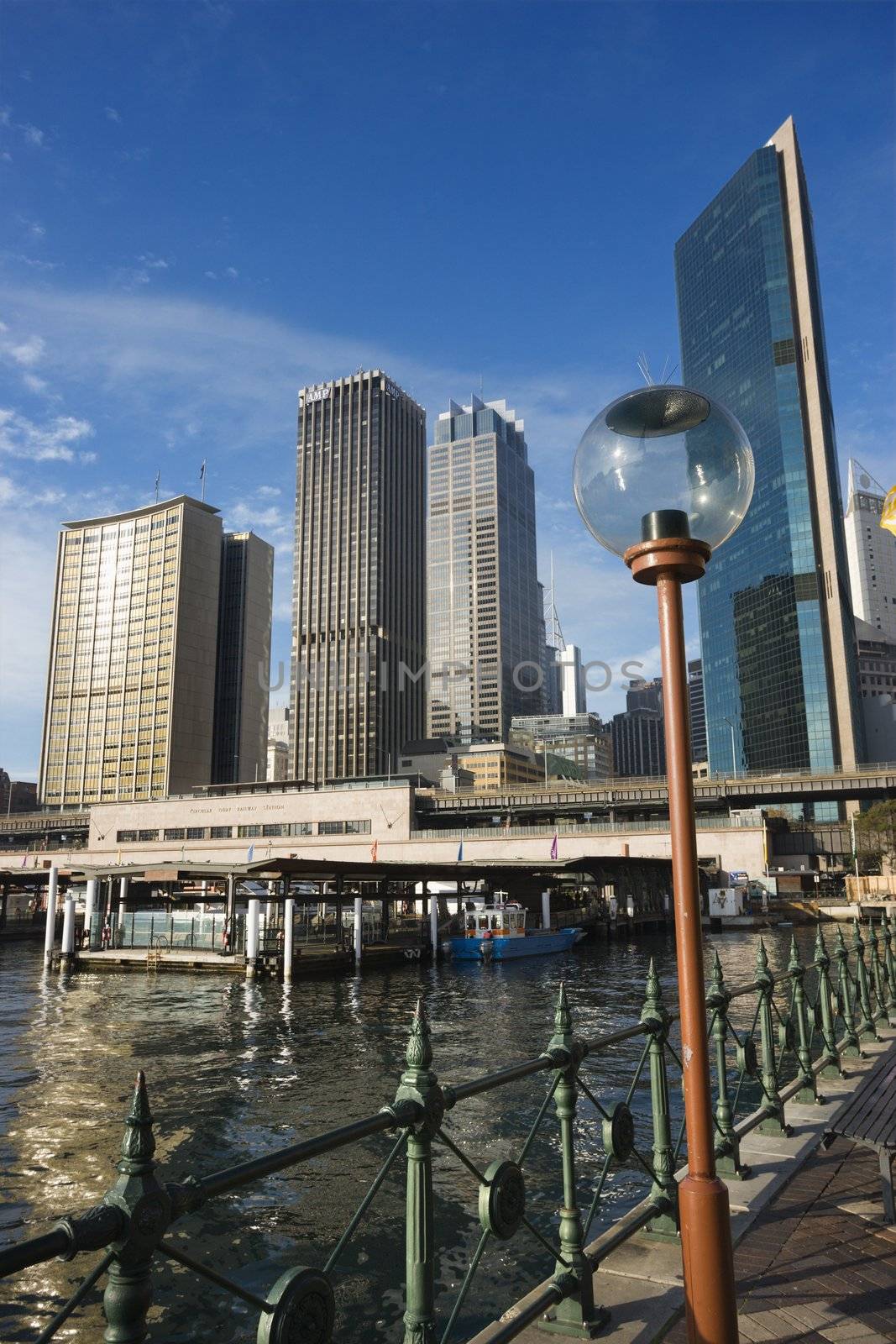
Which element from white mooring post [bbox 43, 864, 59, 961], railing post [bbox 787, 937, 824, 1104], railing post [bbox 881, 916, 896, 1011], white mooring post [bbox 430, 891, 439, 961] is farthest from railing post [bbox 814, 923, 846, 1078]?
white mooring post [bbox 43, 864, 59, 961]

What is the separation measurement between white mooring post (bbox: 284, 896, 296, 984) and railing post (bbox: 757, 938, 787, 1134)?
34274 mm

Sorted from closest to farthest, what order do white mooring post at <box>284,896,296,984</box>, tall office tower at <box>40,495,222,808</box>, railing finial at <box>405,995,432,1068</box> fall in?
railing finial at <box>405,995,432,1068</box> → white mooring post at <box>284,896,296,984</box> → tall office tower at <box>40,495,222,808</box>

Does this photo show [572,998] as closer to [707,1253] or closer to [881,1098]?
[881,1098]

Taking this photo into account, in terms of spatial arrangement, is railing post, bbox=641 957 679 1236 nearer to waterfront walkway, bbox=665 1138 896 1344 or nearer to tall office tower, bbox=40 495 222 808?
waterfront walkway, bbox=665 1138 896 1344

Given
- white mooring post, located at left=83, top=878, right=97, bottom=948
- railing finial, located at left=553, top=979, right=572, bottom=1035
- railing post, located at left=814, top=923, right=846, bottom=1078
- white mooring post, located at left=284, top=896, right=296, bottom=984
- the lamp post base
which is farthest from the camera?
white mooring post, located at left=83, top=878, right=97, bottom=948

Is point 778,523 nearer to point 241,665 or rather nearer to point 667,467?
point 241,665

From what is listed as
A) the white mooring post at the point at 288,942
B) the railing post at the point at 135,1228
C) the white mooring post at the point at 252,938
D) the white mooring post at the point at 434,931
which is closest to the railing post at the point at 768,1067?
the railing post at the point at 135,1228

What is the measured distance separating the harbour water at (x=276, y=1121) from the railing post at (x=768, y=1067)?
335cm

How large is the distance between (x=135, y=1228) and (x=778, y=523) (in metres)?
178

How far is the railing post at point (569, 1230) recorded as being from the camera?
16.3 feet

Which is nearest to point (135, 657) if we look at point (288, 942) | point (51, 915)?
point (51, 915)

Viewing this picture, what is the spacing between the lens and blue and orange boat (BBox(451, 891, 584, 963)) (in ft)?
168

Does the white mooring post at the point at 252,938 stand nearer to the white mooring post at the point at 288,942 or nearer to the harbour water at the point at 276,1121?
the white mooring post at the point at 288,942

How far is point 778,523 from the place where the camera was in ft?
545
